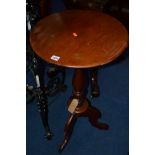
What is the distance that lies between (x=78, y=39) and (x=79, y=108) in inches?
22.1

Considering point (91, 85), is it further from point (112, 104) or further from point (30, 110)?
point (30, 110)

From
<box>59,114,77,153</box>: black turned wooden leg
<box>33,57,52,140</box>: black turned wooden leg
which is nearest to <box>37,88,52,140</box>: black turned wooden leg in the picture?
<box>33,57,52,140</box>: black turned wooden leg

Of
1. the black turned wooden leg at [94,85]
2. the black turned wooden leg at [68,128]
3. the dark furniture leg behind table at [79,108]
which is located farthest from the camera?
the black turned wooden leg at [94,85]

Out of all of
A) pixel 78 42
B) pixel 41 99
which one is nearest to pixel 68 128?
pixel 41 99

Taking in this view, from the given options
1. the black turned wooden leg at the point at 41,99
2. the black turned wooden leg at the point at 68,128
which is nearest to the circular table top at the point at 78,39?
the black turned wooden leg at the point at 41,99

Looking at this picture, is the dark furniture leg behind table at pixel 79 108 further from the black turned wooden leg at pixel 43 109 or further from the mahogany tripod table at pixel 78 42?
A: the black turned wooden leg at pixel 43 109

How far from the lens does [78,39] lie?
1.87 metres

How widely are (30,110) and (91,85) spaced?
0.56 meters

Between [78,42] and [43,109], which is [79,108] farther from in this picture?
[78,42]

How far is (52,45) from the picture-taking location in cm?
184

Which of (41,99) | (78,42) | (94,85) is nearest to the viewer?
(78,42)

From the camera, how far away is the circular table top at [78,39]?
1748 mm

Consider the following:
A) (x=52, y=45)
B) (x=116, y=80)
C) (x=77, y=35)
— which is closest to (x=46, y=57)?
(x=52, y=45)

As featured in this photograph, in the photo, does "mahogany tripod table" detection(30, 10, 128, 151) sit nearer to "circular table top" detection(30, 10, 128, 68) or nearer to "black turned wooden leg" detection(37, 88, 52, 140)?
"circular table top" detection(30, 10, 128, 68)
